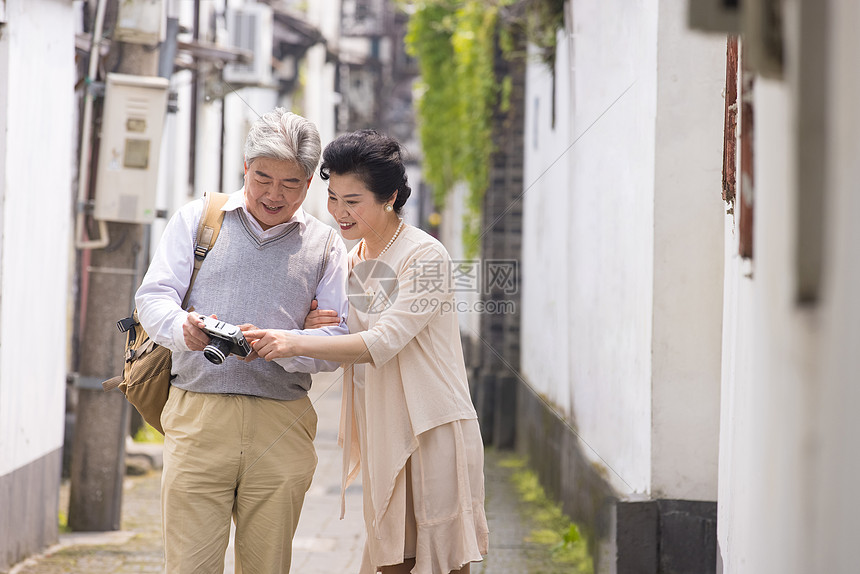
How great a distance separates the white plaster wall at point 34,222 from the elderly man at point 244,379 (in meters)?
2.07

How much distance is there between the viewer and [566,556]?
5.56m

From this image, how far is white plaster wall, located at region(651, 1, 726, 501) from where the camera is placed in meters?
4.12

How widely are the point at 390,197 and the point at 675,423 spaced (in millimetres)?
1780

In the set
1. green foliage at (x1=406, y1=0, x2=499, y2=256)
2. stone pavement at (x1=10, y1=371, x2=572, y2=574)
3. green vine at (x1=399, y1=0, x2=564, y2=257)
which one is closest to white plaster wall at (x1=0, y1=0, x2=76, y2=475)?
stone pavement at (x1=10, y1=371, x2=572, y2=574)

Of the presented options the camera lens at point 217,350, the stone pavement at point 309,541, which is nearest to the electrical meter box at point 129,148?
the stone pavement at point 309,541

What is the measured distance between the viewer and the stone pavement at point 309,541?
17.3 ft

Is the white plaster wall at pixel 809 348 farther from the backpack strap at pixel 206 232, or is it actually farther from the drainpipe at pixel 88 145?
the drainpipe at pixel 88 145

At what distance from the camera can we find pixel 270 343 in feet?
9.62

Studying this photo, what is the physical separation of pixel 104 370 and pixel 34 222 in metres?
1.16

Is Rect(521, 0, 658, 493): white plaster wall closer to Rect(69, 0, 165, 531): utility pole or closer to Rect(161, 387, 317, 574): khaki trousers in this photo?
Rect(161, 387, 317, 574): khaki trousers

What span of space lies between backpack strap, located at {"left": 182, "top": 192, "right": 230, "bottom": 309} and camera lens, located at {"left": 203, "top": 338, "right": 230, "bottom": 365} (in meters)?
0.35

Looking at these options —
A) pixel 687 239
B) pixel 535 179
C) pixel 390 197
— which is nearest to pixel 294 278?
pixel 390 197

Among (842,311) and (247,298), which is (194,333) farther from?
(842,311)

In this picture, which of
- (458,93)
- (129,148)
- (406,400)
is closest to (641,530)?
(406,400)
